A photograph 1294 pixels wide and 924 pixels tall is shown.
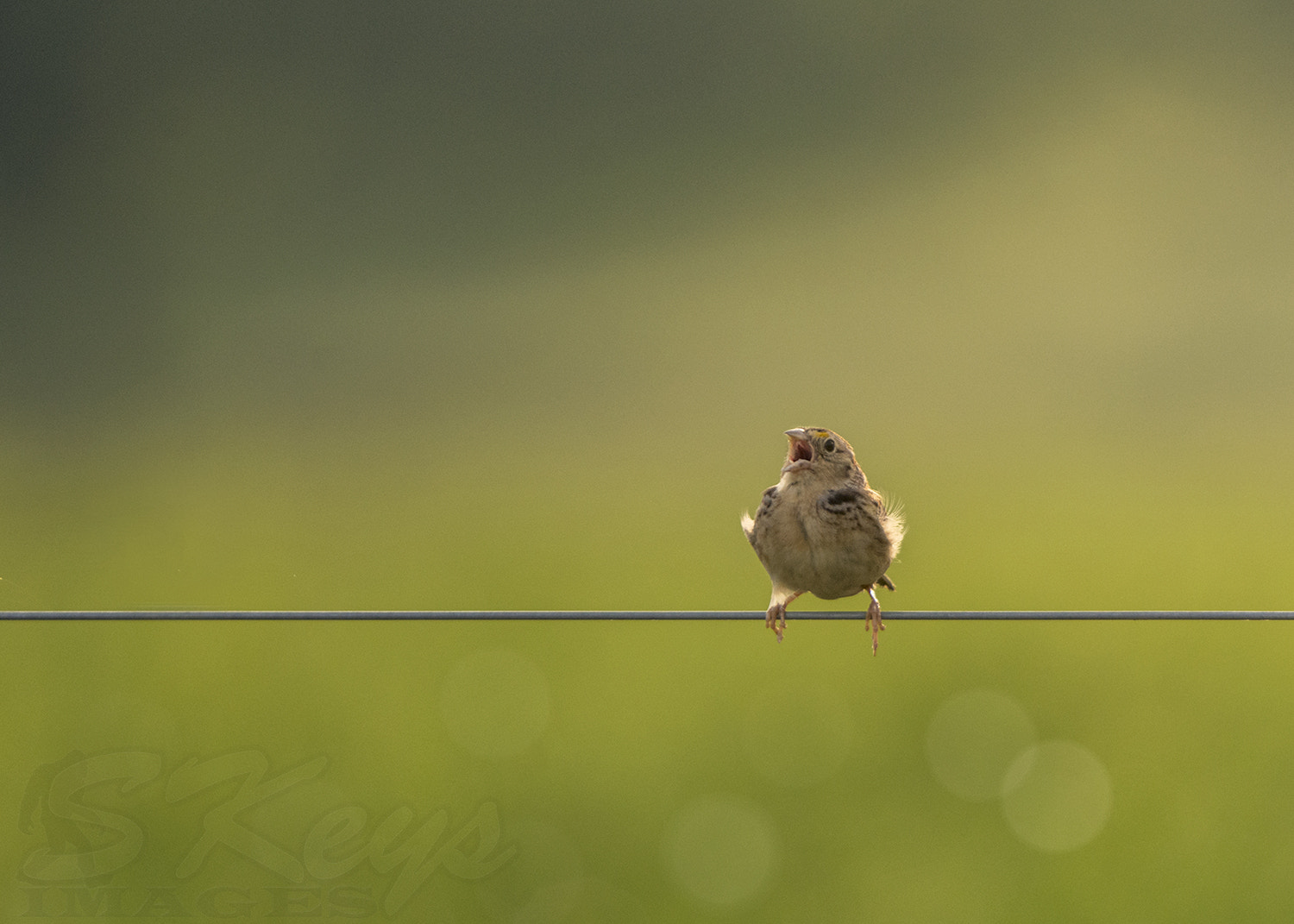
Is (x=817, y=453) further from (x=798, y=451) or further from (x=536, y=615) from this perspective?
(x=536, y=615)

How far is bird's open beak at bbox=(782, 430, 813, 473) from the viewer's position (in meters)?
6.96

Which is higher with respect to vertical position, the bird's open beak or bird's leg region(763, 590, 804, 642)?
the bird's open beak

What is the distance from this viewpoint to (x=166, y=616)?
482 cm

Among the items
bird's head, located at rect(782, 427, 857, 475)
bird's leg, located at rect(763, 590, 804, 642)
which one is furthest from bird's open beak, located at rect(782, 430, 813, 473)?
bird's leg, located at rect(763, 590, 804, 642)

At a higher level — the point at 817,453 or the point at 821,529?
the point at 817,453

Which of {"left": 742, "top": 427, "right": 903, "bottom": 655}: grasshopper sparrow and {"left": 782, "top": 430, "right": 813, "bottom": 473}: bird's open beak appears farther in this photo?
{"left": 782, "top": 430, "right": 813, "bottom": 473}: bird's open beak

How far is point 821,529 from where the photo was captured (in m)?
6.71

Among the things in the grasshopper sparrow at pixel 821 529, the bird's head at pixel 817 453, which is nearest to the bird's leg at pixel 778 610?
the grasshopper sparrow at pixel 821 529

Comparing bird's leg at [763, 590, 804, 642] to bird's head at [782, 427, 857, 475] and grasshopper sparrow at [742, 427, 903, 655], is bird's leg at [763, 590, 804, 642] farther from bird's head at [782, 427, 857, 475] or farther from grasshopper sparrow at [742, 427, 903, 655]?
bird's head at [782, 427, 857, 475]

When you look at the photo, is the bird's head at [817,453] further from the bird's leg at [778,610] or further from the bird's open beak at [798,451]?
the bird's leg at [778,610]

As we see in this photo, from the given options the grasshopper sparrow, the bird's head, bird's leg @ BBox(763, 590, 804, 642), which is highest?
the bird's head

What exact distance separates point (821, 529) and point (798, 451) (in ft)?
1.71

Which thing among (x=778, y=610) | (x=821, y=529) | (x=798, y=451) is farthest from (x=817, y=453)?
(x=778, y=610)

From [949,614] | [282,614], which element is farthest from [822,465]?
[282,614]
